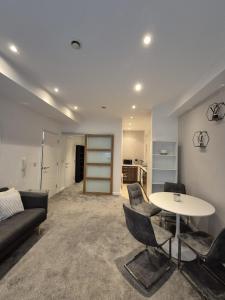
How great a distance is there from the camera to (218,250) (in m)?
1.58

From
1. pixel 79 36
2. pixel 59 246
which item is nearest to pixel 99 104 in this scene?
pixel 79 36

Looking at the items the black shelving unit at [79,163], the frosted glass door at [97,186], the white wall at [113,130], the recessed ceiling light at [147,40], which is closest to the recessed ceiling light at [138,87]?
the recessed ceiling light at [147,40]

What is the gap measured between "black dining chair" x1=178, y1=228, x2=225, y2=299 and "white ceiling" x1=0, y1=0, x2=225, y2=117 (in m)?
2.10

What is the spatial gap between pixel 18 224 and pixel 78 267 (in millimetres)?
1065

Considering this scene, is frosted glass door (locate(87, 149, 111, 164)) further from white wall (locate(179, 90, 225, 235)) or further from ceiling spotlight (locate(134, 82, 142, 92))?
ceiling spotlight (locate(134, 82, 142, 92))

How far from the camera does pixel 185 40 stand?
1.82 meters

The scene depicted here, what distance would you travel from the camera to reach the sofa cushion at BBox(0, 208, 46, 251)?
2009mm

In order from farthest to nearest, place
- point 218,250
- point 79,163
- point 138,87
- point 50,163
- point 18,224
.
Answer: point 79,163 → point 50,163 → point 138,87 → point 18,224 → point 218,250

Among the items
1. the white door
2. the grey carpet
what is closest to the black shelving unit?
the white door

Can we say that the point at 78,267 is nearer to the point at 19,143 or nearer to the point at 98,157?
the point at 19,143

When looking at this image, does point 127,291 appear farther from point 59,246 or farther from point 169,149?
point 169,149

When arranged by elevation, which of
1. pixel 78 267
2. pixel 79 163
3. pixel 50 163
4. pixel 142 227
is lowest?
pixel 78 267

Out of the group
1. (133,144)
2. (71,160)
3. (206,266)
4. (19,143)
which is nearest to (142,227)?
(206,266)

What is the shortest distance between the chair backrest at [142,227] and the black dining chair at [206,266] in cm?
44
